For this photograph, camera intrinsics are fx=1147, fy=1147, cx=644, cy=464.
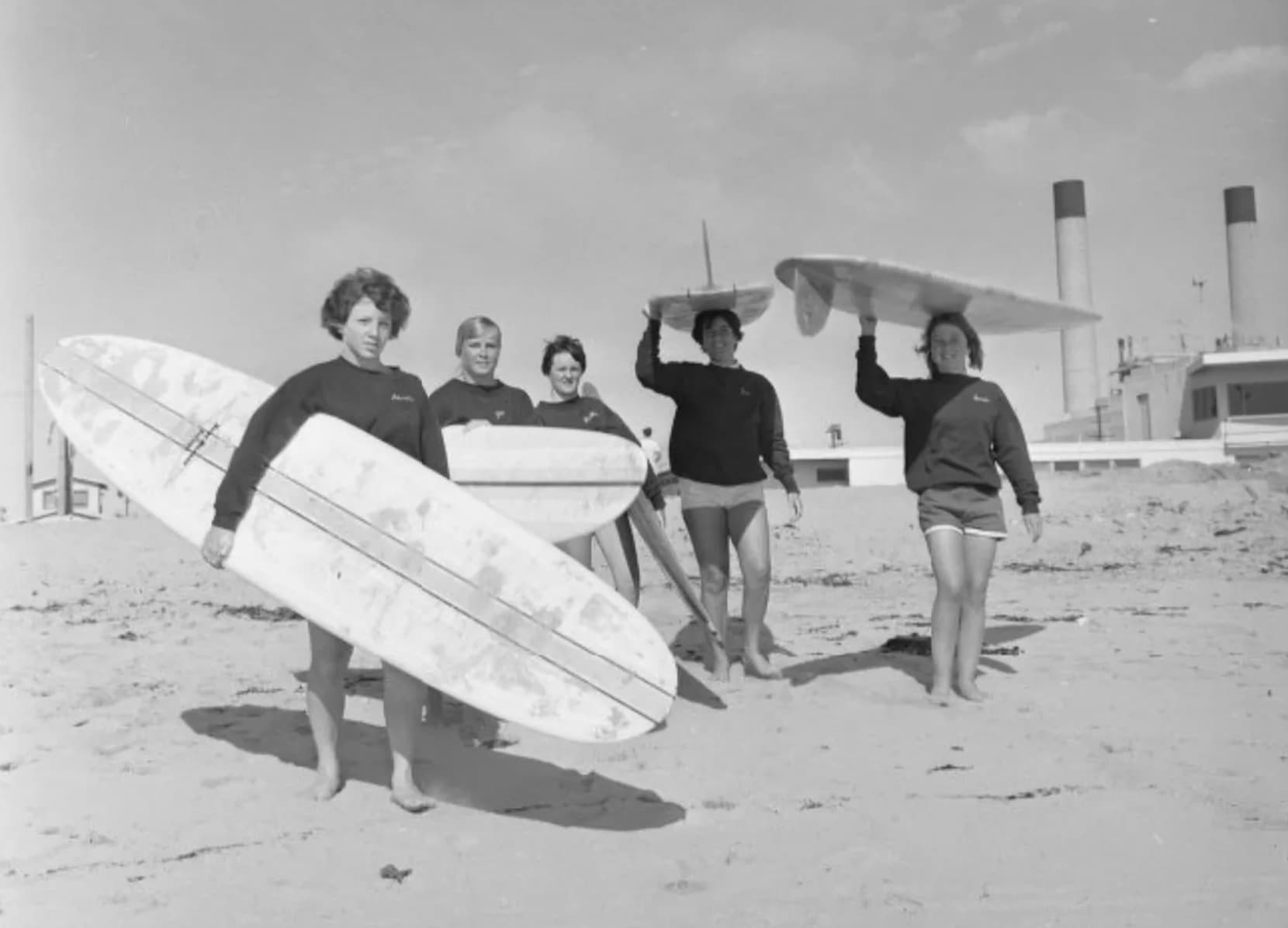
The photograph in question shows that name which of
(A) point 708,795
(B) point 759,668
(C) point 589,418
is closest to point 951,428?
(B) point 759,668

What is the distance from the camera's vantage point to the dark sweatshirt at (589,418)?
5.08 m

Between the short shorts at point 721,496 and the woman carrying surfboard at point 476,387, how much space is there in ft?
2.92

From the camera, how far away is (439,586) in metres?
3.40

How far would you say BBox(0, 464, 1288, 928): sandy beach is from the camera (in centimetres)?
272

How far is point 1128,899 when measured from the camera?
2689mm

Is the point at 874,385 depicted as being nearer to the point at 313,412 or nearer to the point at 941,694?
the point at 941,694

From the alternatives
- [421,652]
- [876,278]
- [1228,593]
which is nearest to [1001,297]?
[876,278]

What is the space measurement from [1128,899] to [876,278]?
8.44ft

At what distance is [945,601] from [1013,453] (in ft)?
2.23

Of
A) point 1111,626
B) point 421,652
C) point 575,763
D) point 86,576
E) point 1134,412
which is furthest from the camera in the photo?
point 1134,412

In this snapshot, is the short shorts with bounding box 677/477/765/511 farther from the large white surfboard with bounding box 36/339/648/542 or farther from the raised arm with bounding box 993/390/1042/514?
the raised arm with bounding box 993/390/1042/514

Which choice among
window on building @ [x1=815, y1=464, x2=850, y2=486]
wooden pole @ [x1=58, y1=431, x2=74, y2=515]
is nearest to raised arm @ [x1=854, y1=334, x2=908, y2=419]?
wooden pole @ [x1=58, y1=431, x2=74, y2=515]

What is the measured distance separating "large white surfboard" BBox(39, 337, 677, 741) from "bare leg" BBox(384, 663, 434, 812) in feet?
0.43

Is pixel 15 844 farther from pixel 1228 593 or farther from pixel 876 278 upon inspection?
pixel 1228 593
